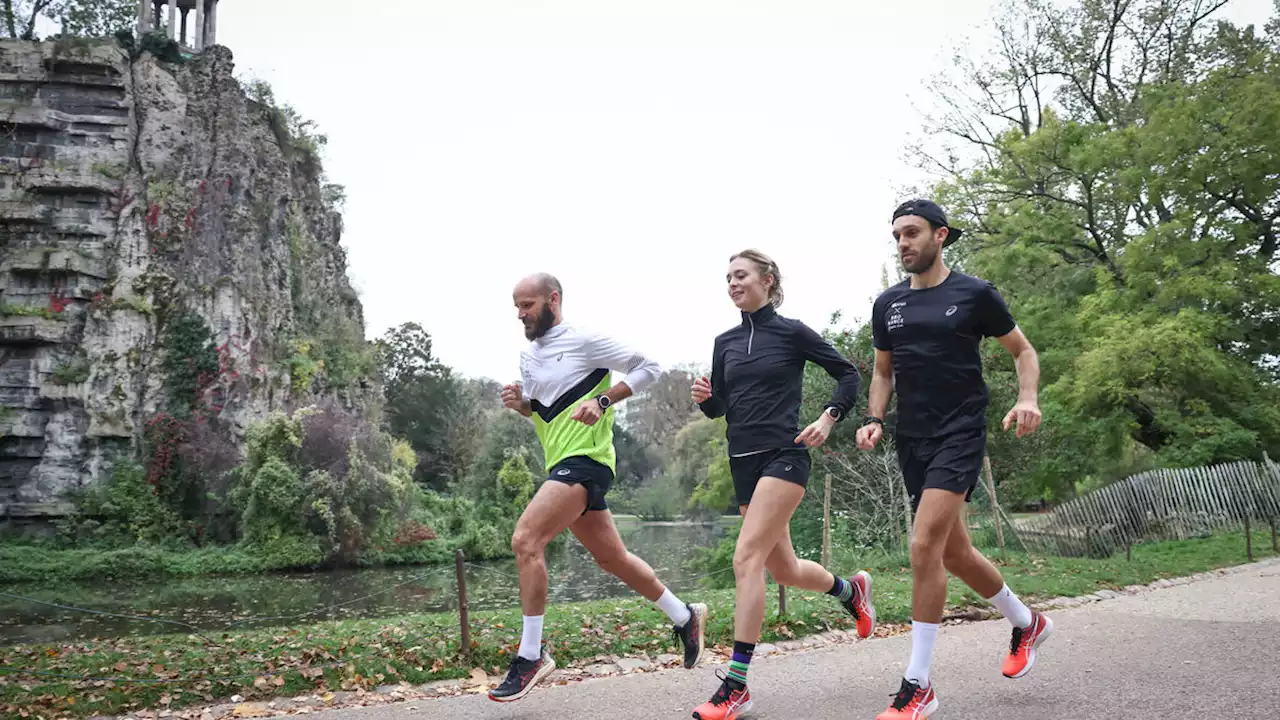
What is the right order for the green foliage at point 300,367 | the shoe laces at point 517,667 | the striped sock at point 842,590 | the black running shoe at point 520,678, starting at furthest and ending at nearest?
1. the green foliage at point 300,367
2. the striped sock at point 842,590
3. the shoe laces at point 517,667
4. the black running shoe at point 520,678

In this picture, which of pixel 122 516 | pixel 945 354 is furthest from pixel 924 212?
pixel 122 516

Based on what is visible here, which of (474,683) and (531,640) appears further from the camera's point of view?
(474,683)

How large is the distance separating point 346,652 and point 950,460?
14.3 ft

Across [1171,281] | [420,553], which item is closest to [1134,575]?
[1171,281]

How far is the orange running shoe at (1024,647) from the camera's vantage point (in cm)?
457

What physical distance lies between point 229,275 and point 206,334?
288 centimetres

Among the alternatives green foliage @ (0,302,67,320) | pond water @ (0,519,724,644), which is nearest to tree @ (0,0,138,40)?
green foliage @ (0,302,67,320)

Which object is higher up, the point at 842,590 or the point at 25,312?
the point at 25,312

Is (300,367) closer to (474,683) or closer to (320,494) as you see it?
(320,494)

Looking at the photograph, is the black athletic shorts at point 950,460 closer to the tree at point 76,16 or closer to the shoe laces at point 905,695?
the shoe laces at point 905,695

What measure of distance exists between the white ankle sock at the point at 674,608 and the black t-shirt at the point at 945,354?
166cm

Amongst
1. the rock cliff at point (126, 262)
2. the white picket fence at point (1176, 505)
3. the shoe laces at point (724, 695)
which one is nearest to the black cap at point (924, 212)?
the shoe laces at point (724, 695)

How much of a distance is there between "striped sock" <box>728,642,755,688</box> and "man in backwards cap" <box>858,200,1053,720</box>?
670 millimetres

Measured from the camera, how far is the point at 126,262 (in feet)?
116
